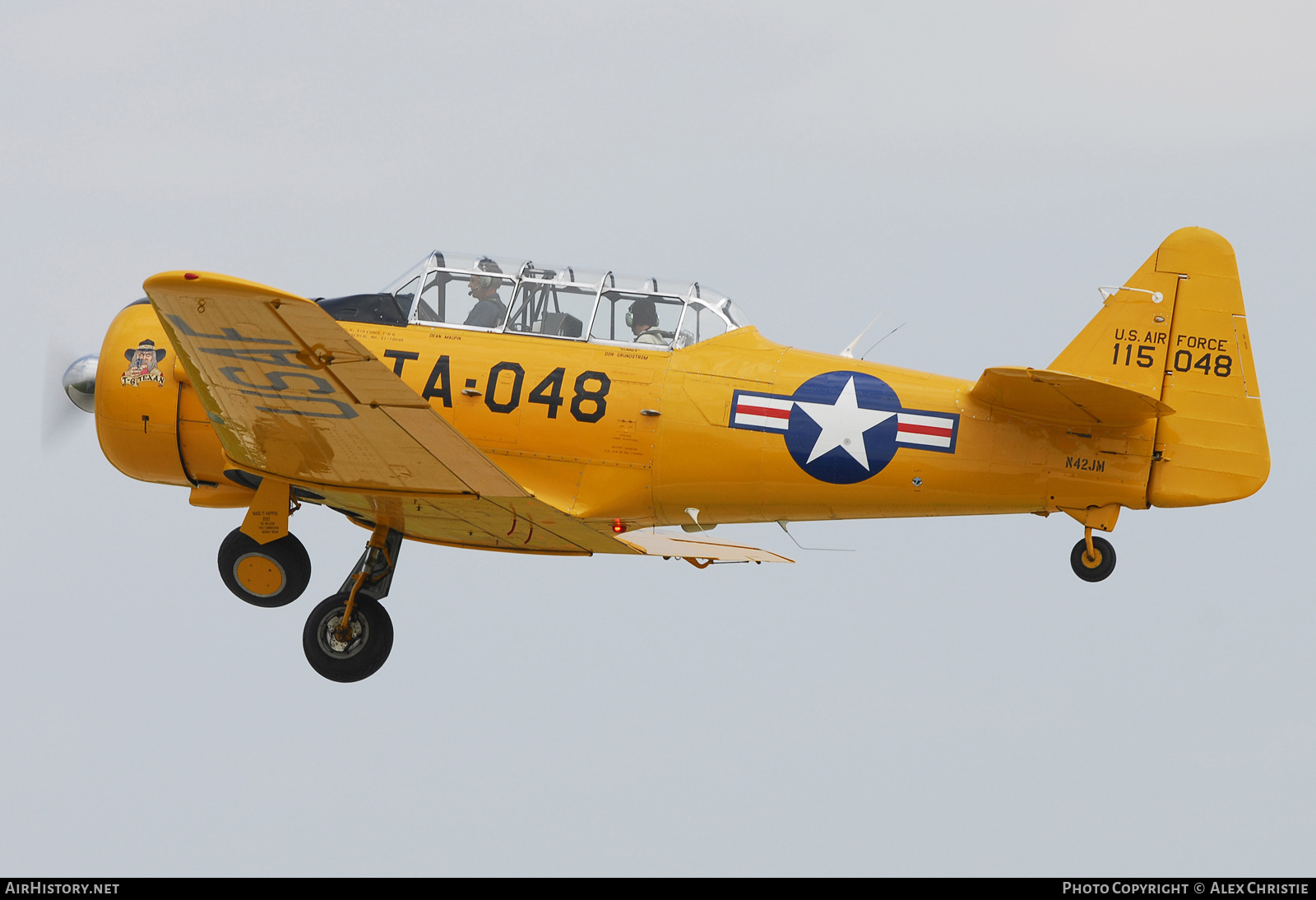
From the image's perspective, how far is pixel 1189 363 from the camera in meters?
10.3

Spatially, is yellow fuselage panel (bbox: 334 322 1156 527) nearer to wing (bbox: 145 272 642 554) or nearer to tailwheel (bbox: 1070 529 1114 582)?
tailwheel (bbox: 1070 529 1114 582)

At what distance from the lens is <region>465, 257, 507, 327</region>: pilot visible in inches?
432

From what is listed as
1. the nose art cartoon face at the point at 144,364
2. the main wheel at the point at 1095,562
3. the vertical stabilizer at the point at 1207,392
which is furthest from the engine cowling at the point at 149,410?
the vertical stabilizer at the point at 1207,392

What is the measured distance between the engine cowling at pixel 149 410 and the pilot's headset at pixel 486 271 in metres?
2.24

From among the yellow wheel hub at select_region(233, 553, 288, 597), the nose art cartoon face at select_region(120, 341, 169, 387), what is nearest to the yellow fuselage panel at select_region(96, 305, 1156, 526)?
the yellow wheel hub at select_region(233, 553, 288, 597)

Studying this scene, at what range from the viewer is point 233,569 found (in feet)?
37.2

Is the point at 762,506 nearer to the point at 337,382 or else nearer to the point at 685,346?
the point at 685,346

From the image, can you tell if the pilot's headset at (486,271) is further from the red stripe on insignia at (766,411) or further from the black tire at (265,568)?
the black tire at (265,568)

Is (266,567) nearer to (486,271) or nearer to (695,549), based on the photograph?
(486,271)

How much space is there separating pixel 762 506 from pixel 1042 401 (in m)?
2.05

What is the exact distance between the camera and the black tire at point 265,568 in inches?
444

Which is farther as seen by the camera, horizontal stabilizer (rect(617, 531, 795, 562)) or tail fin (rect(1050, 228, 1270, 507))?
horizontal stabilizer (rect(617, 531, 795, 562))

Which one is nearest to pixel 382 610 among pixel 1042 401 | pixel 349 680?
pixel 349 680

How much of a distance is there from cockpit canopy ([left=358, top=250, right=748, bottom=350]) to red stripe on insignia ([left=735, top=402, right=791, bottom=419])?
0.69 metres
